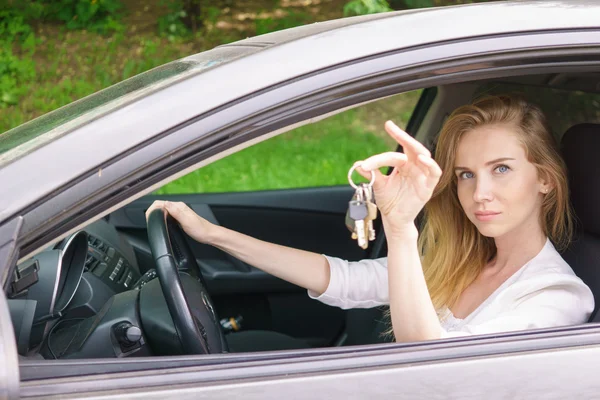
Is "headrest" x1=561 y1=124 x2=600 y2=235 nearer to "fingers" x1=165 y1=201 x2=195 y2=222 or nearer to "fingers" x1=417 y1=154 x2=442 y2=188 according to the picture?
"fingers" x1=417 y1=154 x2=442 y2=188

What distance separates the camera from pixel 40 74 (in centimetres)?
767

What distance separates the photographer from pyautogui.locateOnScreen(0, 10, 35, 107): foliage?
7.32 meters

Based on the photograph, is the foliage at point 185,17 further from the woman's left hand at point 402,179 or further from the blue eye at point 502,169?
the woman's left hand at point 402,179

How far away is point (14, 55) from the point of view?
764cm

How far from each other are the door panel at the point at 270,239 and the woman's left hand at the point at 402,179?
1483 mm

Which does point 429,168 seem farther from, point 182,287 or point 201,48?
point 201,48

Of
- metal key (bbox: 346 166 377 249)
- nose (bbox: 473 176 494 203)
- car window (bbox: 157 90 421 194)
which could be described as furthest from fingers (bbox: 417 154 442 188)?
car window (bbox: 157 90 421 194)

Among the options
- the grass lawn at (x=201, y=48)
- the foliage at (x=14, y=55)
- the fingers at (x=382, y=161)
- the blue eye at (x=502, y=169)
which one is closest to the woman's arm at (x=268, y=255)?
the blue eye at (x=502, y=169)

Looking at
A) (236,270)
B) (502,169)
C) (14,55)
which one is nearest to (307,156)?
(14,55)

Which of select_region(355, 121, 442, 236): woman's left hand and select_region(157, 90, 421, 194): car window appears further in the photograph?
select_region(157, 90, 421, 194): car window

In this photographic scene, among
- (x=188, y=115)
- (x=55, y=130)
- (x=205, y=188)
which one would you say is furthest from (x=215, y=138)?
(x=205, y=188)

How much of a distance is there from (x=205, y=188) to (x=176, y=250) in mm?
3567

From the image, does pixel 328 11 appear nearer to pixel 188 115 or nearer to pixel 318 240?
pixel 318 240

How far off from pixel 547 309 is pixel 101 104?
103cm
